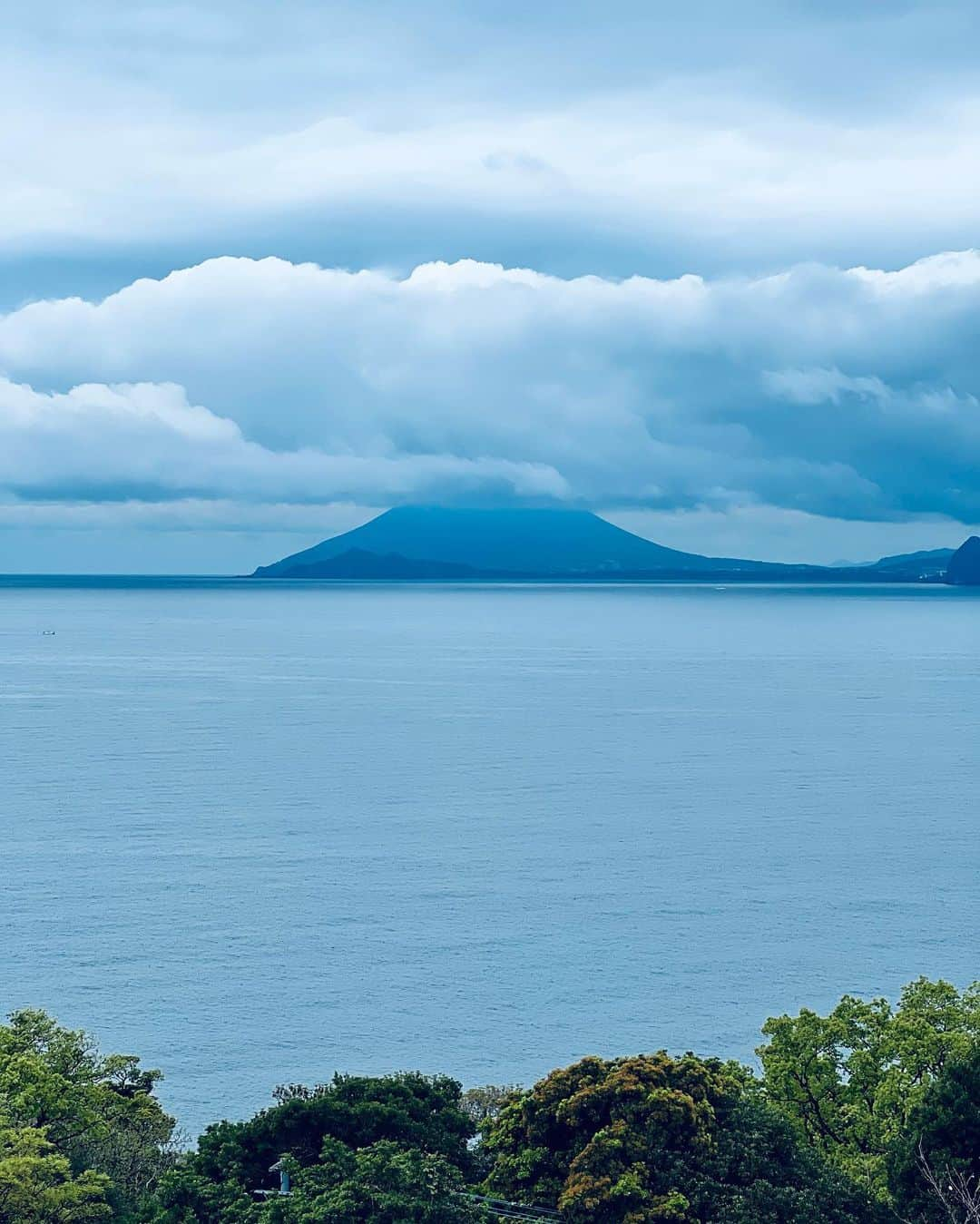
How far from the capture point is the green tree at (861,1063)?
31.4m

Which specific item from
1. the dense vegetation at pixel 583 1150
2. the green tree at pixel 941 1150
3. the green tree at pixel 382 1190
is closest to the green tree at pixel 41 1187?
the dense vegetation at pixel 583 1150

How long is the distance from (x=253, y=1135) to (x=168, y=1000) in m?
22.8

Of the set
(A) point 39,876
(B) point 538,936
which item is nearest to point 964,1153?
(B) point 538,936

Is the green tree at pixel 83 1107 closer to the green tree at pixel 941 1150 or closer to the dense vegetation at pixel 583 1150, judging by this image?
the dense vegetation at pixel 583 1150

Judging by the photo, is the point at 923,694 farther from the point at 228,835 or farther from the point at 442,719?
the point at 228,835

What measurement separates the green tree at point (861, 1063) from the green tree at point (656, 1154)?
4.62 m

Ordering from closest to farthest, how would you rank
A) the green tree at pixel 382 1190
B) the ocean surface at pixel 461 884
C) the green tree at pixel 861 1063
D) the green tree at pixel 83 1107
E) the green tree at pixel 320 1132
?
1. the green tree at pixel 382 1190
2. the green tree at pixel 320 1132
3. the green tree at pixel 83 1107
4. the green tree at pixel 861 1063
5. the ocean surface at pixel 461 884

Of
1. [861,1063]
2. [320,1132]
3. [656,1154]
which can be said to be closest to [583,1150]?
[656,1154]

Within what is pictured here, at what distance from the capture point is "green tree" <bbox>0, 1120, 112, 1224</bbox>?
26.9 m

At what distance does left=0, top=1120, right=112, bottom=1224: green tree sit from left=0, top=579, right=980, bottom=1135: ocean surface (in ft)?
43.9

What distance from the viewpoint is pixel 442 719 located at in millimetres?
128125

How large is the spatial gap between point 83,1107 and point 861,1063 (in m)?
18.9

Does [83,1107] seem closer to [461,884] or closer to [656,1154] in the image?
[656,1154]

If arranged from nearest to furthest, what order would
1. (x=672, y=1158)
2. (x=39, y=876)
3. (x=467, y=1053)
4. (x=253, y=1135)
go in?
(x=672, y=1158)
(x=253, y=1135)
(x=467, y=1053)
(x=39, y=876)
